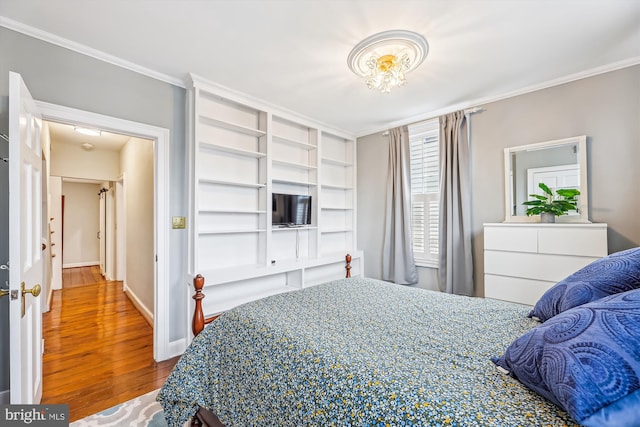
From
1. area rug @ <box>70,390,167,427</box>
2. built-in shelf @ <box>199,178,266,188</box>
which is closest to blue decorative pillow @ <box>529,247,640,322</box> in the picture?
area rug @ <box>70,390,167,427</box>

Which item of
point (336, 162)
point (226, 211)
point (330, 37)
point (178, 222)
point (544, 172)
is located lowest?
point (178, 222)

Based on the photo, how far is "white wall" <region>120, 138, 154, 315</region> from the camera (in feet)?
11.5

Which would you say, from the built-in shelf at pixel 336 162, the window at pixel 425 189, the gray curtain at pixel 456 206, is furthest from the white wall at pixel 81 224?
the gray curtain at pixel 456 206

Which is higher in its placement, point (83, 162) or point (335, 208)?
point (83, 162)

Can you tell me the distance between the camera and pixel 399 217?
150 inches

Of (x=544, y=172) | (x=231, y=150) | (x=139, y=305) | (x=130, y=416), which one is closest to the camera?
(x=130, y=416)

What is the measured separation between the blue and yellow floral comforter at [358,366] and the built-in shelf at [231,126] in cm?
198

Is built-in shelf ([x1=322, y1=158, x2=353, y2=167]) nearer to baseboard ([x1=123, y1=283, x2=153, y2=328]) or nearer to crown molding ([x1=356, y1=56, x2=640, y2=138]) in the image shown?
crown molding ([x1=356, y1=56, x2=640, y2=138])

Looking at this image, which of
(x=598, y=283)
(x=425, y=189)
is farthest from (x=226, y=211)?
(x=598, y=283)

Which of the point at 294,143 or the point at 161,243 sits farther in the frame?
the point at 294,143

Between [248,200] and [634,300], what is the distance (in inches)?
122

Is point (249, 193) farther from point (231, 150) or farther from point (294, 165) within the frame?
point (294, 165)

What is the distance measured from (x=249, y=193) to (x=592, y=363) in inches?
122

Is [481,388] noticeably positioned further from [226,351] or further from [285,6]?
[285,6]
